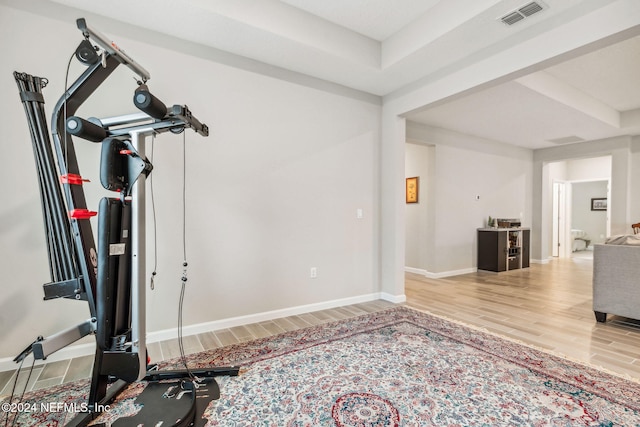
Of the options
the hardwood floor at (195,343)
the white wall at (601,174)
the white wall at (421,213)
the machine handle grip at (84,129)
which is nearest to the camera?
the machine handle grip at (84,129)

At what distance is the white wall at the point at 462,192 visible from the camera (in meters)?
5.59

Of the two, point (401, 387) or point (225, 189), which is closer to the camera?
point (401, 387)

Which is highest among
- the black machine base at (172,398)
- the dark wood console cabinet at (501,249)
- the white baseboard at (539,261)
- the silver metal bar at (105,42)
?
the silver metal bar at (105,42)

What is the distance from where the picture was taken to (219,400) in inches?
72.4

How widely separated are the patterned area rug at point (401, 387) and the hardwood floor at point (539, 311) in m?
0.34

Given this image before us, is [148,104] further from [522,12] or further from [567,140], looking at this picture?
[567,140]

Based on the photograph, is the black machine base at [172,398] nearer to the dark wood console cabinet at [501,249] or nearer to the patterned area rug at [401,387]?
the patterned area rug at [401,387]

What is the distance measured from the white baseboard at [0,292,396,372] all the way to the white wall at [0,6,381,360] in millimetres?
52

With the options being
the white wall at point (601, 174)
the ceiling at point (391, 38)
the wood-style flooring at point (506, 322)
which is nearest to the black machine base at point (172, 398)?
the wood-style flooring at point (506, 322)

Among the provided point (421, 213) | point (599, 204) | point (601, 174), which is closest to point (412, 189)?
point (421, 213)

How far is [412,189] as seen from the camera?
19.8 ft

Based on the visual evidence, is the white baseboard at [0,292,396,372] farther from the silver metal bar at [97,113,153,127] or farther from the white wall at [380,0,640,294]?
A: the silver metal bar at [97,113,153,127]

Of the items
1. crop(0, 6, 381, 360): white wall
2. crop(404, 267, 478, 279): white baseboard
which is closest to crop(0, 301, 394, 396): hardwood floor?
crop(0, 6, 381, 360): white wall

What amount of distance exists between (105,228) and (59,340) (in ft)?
1.90
